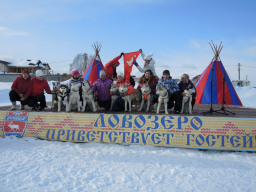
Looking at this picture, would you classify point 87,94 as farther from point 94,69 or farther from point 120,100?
point 94,69

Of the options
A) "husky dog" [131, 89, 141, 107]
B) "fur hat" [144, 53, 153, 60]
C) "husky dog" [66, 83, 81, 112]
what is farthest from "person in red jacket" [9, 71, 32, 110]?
"fur hat" [144, 53, 153, 60]

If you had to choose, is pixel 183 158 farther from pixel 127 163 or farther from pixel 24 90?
pixel 24 90

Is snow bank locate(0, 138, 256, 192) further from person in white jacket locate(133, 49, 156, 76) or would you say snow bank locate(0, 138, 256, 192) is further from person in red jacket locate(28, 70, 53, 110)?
person in white jacket locate(133, 49, 156, 76)

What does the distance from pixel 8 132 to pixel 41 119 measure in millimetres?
805

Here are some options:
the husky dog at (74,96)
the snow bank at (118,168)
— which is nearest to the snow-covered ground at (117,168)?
the snow bank at (118,168)

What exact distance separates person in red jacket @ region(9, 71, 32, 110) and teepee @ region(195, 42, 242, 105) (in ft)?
20.8

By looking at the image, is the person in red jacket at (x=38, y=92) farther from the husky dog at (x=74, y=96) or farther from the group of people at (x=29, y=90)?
the husky dog at (x=74, y=96)

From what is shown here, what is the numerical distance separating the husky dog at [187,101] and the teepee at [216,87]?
3550 mm

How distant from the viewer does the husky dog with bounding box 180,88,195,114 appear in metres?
4.37

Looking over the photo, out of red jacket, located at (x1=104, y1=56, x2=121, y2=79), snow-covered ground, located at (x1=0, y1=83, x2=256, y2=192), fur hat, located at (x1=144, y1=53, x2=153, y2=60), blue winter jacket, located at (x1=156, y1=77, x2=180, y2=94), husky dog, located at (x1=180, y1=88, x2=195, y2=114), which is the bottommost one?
snow-covered ground, located at (x1=0, y1=83, x2=256, y2=192)

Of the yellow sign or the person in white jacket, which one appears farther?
the person in white jacket

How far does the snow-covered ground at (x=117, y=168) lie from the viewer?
236 centimetres

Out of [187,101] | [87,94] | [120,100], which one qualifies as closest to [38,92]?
[87,94]

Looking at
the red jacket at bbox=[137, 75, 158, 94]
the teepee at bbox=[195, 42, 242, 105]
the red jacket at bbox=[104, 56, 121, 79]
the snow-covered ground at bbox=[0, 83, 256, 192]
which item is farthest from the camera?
the teepee at bbox=[195, 42, 242, 105]
